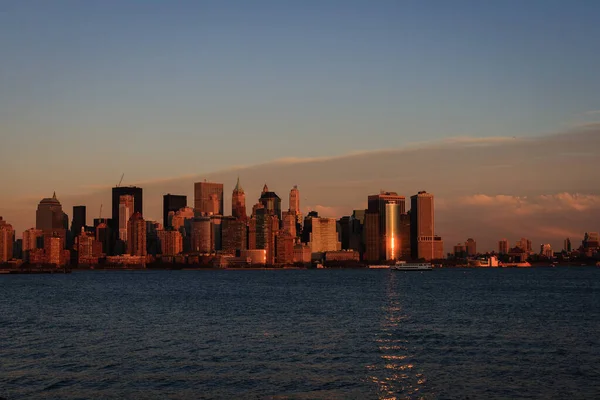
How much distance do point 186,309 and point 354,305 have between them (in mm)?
27934

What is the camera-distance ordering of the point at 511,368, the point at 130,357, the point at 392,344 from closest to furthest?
the point at 511,368 → the point at 130,357 → the point at 392,344

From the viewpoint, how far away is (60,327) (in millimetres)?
85875

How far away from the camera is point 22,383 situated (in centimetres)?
5041

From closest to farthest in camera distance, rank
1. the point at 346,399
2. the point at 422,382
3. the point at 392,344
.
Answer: the point at 346,399, the point at 422,382, the point at 392,344

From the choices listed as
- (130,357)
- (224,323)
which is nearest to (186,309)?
(224,323)

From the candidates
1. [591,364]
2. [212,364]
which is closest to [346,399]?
[212,364]

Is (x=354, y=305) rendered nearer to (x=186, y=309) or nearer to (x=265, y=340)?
(x=186, y=309)

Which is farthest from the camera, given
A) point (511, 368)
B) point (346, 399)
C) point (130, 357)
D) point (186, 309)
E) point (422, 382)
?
point (186, 309)

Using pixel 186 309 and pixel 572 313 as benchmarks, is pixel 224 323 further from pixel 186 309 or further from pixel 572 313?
pixel 572 313

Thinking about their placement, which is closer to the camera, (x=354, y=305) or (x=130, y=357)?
(x=130, y=357)

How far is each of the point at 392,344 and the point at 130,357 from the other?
79.6 feet

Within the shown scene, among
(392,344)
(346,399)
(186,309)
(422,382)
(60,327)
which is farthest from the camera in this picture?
(186,309)

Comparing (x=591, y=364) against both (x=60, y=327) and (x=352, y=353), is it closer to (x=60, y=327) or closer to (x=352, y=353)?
(x=352, y=353)

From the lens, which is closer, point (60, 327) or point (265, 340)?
point (265, 340)
